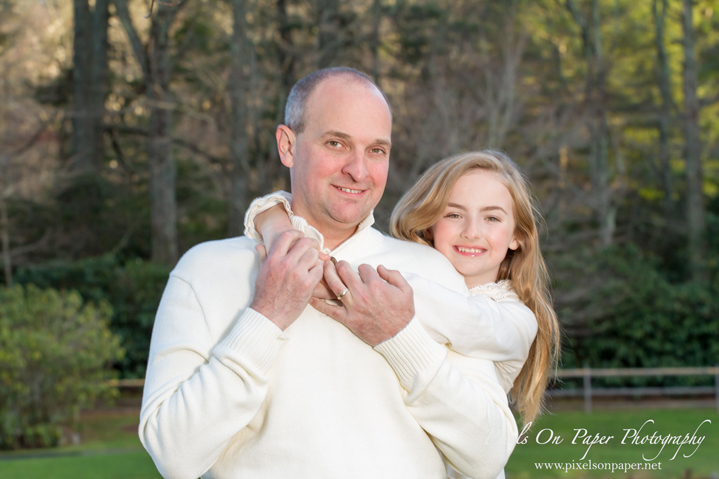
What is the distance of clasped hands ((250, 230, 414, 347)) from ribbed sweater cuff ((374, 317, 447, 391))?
0.09 ft

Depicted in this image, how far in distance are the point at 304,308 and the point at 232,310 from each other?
282 mm

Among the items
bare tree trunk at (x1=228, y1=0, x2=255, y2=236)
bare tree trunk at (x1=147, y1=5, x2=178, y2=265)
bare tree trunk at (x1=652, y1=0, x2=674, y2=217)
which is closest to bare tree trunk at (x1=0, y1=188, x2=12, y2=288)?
bare tree trunk at (x1=147, y1=5, x2=178, y2=265)

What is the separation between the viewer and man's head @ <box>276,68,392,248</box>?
241 cm

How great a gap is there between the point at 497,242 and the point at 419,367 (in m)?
1.01

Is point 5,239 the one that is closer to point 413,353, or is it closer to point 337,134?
point 337,134

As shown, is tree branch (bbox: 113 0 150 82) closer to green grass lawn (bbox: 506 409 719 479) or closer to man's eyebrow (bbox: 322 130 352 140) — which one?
green grass lawn (bbox: 506 409 719 479)

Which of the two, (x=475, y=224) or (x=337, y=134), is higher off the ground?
(x=337, y=134)

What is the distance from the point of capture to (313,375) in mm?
2236

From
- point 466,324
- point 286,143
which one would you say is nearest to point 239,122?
point 286,143

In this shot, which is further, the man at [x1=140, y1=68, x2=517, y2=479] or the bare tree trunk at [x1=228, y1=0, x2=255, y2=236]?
the bare tree trunk at [x1=228, y1=0, x2=255, y2=236]

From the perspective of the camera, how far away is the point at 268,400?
2.22 meters

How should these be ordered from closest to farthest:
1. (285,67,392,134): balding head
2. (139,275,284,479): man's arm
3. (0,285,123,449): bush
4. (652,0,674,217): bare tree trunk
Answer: (139,275,284,479): man's arm
(285,67,392,134): balding head
(0,285,123,449): bush
(652,0,674,217): bare tree trunk

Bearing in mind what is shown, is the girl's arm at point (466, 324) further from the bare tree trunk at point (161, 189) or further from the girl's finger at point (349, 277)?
the bare tree trunk at point (161, 189)

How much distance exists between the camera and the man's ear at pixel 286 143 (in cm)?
258
